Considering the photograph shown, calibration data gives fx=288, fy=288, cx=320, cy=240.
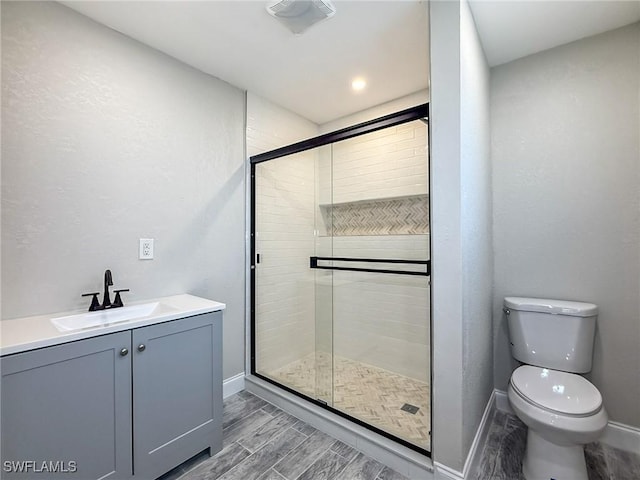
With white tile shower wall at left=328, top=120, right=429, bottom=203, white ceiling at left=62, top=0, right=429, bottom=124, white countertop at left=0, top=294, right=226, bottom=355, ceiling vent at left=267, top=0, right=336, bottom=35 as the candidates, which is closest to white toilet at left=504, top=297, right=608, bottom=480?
white tile shower wall at left=328, top=120, right=429, bottom=203

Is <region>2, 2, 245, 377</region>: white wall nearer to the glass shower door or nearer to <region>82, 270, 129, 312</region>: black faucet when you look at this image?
<region>82, 270, 129, 312</region>: black faucet

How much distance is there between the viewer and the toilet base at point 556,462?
1.39 metres

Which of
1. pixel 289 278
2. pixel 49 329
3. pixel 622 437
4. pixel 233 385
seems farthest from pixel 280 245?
pixel 622 437

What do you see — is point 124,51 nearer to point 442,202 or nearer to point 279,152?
point 279,152

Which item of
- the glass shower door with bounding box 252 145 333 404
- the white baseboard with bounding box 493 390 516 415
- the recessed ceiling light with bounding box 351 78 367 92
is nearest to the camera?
the white baseboard with bounding box 493 390 516 415

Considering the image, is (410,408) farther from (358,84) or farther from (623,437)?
(358,84)

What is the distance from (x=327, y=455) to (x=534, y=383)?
1223 millimetres

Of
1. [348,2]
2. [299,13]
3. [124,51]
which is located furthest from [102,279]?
[348,2]

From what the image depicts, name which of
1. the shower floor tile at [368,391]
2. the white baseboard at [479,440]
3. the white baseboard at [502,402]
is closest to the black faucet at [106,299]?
the shower floor tile at [368,391]

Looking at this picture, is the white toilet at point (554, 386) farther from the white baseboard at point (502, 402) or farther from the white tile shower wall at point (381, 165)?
the white tile shower wall at point (381, 165)

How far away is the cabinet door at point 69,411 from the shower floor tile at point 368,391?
1.21 metres

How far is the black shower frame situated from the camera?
1.58m

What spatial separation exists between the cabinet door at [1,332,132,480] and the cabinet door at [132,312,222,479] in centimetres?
6

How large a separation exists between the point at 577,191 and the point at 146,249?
280 centimetres
